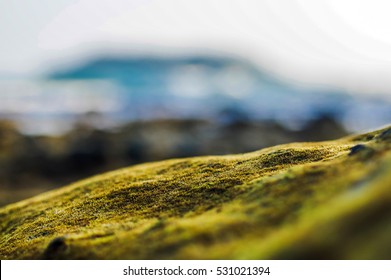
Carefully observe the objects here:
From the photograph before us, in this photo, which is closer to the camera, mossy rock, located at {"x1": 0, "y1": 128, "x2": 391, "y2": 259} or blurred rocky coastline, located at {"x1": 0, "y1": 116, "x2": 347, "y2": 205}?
mossy rock, located at {"x1": 0, "y1": 128, "x2": 391, "y2": 259}

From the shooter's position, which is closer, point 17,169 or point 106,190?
point 106,190

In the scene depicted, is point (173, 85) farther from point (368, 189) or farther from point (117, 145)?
point (368, 189)

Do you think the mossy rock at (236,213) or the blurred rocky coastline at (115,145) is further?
the blurred rocky coastline at (115,145)

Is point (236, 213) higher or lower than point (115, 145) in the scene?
lower

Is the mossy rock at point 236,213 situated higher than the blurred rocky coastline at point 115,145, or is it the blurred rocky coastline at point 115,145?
the blurred rocky coastline at point 115,145

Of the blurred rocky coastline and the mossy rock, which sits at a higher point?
the blurred rocky coastline

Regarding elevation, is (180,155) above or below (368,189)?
above

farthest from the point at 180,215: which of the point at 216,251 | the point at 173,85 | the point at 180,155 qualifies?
the point at 173,85

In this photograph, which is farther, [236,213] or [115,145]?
[115,145]
